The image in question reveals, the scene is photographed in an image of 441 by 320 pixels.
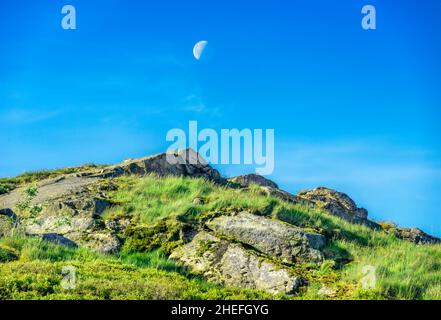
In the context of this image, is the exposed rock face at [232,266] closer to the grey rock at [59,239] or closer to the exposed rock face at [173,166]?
the grey rock at [59,239]

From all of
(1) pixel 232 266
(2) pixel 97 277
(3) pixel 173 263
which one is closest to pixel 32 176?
(3) pixel 173 263

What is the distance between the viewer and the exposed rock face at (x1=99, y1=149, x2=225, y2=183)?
110 ft

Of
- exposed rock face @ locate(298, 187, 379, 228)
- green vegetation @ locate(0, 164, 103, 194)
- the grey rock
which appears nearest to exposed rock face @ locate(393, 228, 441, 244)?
exposed rock face @ locate(298, 187, 379, 228)

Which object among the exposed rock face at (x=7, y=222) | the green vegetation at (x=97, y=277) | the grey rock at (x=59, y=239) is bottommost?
the green vegetation at (x=97, y=277)

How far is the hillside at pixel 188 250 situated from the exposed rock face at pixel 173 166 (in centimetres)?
434

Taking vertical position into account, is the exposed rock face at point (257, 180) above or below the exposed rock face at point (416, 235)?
above

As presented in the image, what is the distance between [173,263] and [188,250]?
3.52 feet

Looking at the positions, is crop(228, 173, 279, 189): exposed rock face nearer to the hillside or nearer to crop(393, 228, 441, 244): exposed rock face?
crop(393, 228, 441, 244): exposed rock face

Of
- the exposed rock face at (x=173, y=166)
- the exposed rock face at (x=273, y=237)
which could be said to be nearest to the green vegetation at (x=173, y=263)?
the exposed rock face at (x=273, y=237)

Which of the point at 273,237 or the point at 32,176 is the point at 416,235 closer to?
the point at 273,237

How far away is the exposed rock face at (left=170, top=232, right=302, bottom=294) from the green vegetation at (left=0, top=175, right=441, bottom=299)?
515mm

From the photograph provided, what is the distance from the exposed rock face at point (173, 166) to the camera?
3353cm
